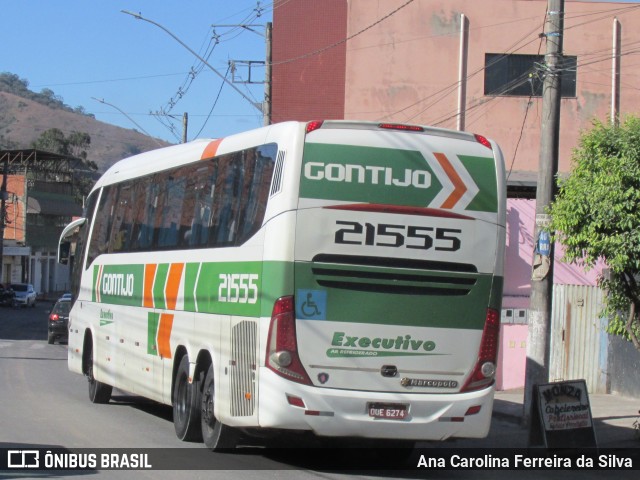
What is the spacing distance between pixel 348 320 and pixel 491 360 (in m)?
1.71

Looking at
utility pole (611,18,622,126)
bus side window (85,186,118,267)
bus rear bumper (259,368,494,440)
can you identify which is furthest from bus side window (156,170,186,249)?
utility pole (611,18,622,126)

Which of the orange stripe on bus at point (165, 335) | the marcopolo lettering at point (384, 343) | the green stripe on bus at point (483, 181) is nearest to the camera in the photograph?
the marcopolo lettering at point (384, 343)

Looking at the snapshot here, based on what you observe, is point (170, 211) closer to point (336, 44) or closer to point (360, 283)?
point (360, 283)

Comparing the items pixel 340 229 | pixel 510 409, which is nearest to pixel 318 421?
pixel 340 229

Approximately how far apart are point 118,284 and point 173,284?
298 centimetres

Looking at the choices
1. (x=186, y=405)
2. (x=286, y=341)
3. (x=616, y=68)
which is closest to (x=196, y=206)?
(x=186, y=405)

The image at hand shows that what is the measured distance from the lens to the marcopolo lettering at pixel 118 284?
1526 cm

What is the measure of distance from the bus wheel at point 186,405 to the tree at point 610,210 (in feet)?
Answer: 16.9

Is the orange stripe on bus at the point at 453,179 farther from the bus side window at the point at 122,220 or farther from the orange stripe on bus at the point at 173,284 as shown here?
the bus side window at the point at 122,220

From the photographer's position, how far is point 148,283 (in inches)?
564

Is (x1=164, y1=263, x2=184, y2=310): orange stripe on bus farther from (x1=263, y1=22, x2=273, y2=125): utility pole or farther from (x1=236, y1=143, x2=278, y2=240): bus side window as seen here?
(x1=263, y1=22, x2=273, y2=125): utility pole

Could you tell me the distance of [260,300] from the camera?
10305mm

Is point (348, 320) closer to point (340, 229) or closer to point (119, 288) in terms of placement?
point (340, 229)

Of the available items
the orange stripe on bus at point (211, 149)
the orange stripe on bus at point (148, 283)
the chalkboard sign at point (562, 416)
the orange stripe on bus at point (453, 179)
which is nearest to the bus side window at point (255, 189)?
the orange stripe on bus at point (211, 149)
